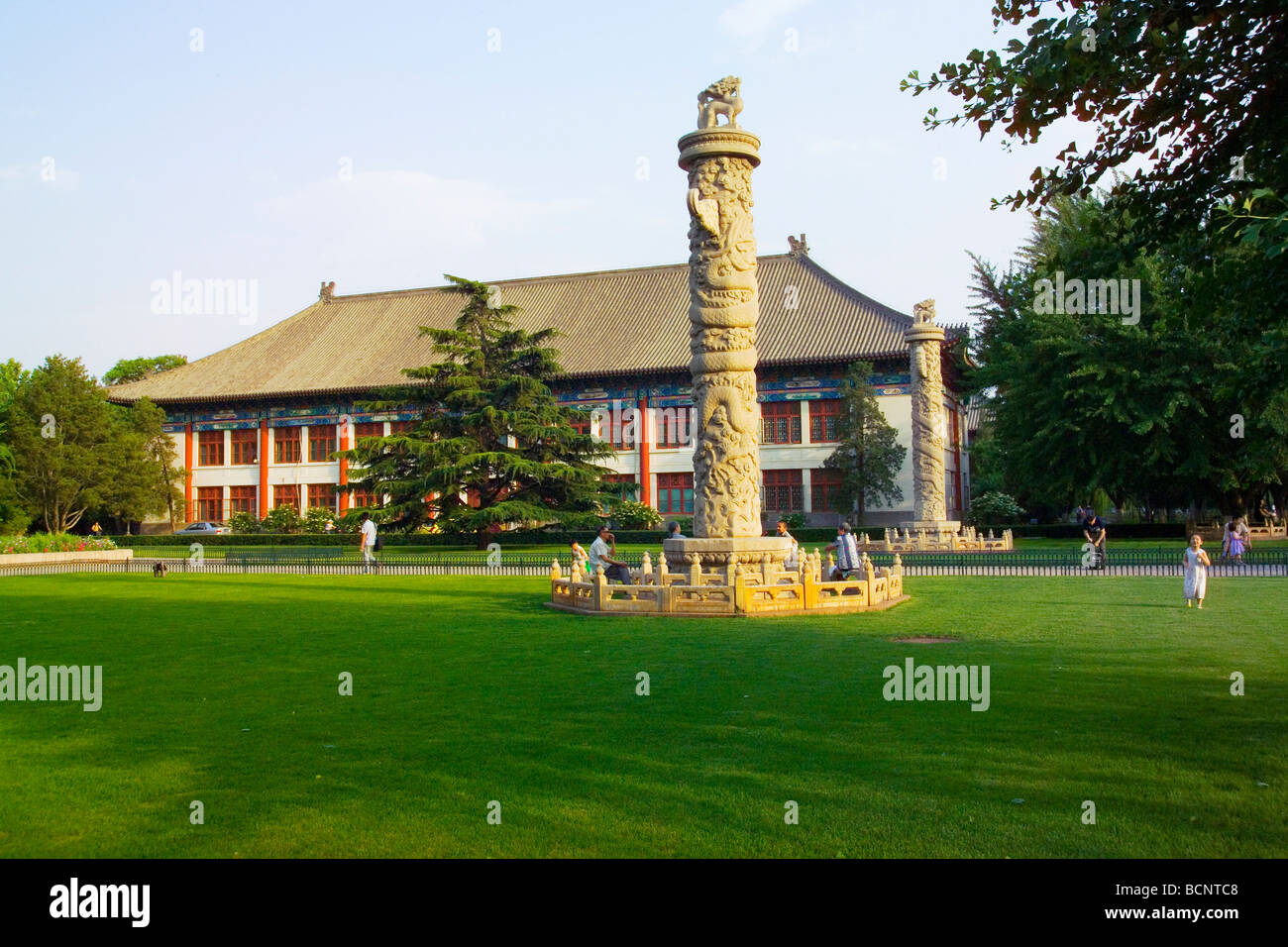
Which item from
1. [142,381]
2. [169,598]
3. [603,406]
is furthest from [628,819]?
[142,381]

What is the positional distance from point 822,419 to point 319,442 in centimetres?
2253

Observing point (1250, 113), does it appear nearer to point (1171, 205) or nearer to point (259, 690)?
point (1171, 205)

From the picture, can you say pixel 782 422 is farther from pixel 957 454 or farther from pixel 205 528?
pixel 205 528

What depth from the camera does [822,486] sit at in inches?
1604

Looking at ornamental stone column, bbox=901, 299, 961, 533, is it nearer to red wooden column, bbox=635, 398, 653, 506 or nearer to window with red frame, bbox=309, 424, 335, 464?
red wooden column, bbox=635, 398, 653, 506

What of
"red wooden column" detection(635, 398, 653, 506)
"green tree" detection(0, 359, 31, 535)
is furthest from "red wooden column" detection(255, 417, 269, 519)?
"red wooden column" detection(635, 398, 653, 506)

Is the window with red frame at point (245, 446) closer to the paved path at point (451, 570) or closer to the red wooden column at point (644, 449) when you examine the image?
the red wooden column at point (644, 449)

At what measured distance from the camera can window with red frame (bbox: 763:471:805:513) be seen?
41031 mm

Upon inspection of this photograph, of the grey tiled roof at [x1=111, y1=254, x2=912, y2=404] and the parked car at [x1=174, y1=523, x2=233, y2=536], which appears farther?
the parked car at [x1=174, y1=523, x2=233, y2=536]

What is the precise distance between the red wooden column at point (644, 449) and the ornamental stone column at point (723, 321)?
2672 cm

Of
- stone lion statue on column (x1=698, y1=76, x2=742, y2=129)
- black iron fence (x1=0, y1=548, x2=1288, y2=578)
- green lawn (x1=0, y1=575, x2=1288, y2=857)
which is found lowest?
green lawn (x1=0, y1=575, x2=1288, y2=857)

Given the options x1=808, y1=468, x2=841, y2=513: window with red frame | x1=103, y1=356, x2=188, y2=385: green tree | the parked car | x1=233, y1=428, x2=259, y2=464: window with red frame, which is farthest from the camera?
x1=103, y1=356, x2=188, y2=385: green tree

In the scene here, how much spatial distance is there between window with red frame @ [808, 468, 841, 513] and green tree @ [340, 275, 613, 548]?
10.0 m

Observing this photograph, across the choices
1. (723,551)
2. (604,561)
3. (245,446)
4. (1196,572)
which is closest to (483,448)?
(604,561)
